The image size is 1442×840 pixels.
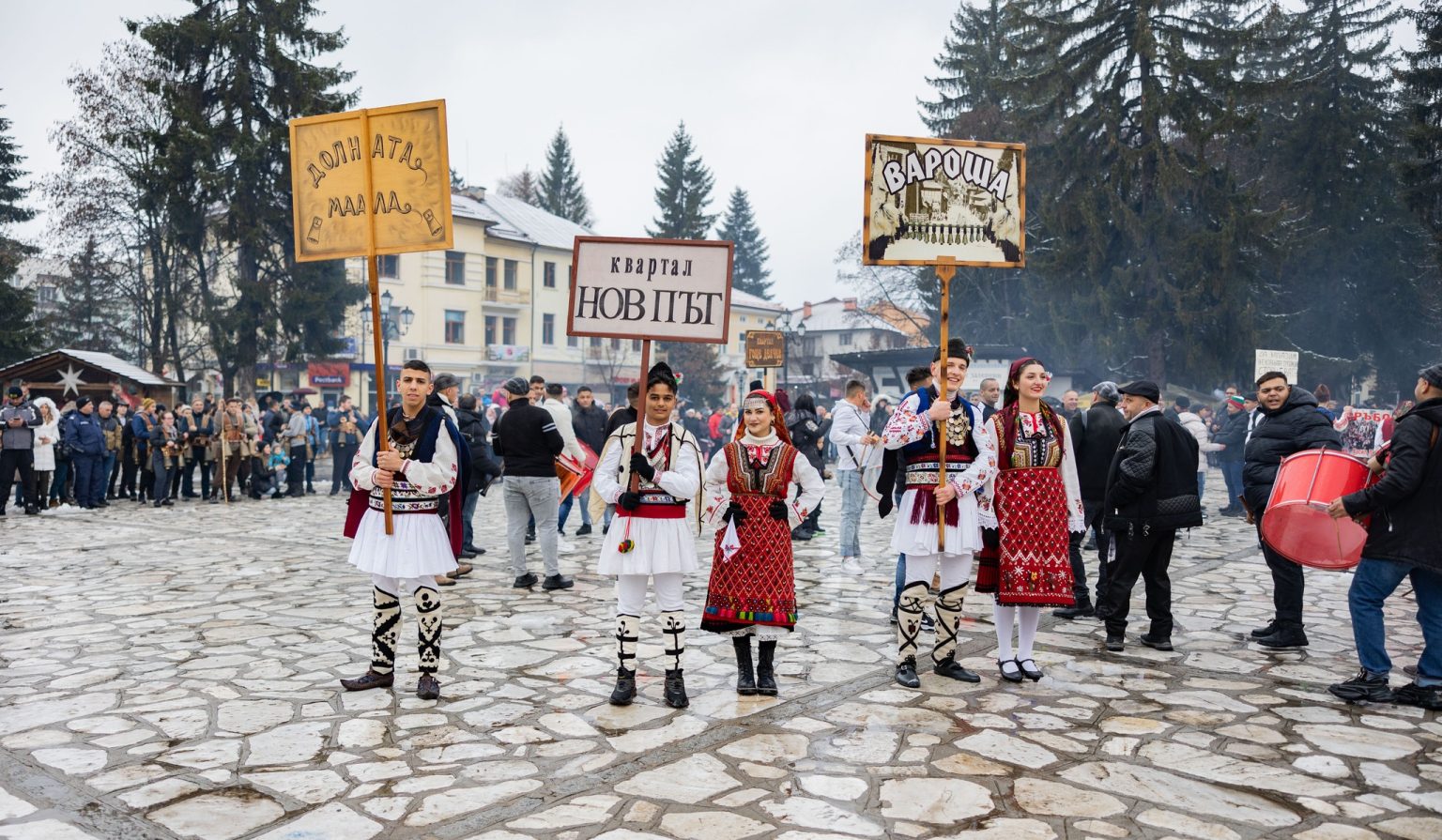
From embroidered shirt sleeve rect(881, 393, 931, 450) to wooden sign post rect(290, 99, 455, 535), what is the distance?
310cm

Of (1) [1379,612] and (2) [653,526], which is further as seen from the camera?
(1) [1379,612]

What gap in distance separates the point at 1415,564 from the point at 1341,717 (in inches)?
39.4

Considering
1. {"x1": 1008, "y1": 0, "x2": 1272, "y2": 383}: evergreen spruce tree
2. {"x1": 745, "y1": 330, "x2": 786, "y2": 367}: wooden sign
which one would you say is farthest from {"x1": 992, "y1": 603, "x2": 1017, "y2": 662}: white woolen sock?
{"x1": 1008, "y1": 0, "x2": 1272, "y2": 383}: evergreen spruce tree

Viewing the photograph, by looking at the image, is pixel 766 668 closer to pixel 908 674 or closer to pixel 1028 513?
pixel 908 674

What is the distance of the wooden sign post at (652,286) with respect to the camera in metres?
6.32

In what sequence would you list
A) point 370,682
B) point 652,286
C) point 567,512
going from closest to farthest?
point 370,682 < point 652,286 < point 567,512

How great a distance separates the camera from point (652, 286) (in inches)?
250

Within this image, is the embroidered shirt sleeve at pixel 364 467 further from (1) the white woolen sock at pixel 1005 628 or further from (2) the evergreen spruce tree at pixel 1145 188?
(2) the evergreen spruce tree at pixel 1145 188

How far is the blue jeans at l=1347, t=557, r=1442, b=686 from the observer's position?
20.0 feet

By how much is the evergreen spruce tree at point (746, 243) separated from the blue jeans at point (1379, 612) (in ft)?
259

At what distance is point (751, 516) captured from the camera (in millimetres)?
6125

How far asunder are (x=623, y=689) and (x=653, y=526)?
95 centimetres

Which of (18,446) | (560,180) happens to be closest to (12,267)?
(18,446)

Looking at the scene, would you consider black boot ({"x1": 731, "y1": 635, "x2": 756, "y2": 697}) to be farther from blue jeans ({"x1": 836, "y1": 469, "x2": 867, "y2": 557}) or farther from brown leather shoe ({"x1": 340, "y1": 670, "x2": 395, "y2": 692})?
blue jeans ({"x1": 836, "y1": 469, "x2": 867, "y2": 557})
